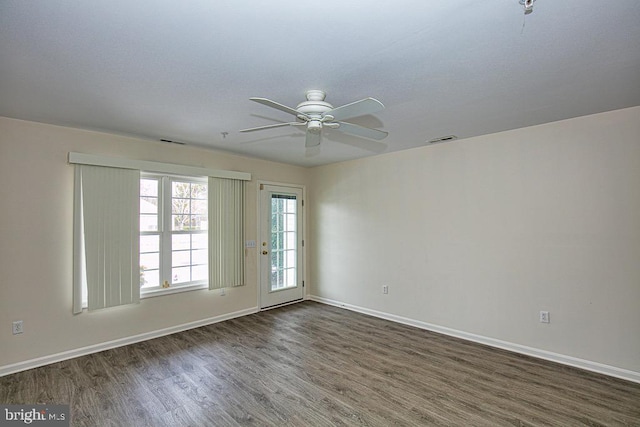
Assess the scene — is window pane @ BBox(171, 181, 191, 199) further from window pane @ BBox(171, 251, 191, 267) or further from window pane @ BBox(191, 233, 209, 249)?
window pane @ BBox(171, 251, 191, 267)

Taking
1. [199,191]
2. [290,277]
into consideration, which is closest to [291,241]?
[290,277]

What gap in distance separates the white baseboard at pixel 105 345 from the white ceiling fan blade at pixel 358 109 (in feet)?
11.4

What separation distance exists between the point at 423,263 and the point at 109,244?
3.89m

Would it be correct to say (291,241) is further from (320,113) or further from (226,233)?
(320,113)

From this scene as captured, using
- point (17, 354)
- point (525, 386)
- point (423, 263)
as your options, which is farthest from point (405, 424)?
point (17, 354)

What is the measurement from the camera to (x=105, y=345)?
3525mm

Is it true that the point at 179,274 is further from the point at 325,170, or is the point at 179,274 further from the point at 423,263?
the point at 423,263

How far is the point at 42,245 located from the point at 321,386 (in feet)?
10.2

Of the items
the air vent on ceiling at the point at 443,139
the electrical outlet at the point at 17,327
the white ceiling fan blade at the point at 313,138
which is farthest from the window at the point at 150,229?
the air vent on ceiling at the point at 443,139

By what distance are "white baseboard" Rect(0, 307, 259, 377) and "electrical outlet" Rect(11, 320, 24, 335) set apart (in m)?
0.30

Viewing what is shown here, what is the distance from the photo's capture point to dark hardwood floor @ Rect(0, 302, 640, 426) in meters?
2.33

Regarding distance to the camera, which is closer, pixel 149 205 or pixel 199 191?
pixel 149 205

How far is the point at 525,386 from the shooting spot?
2729mm

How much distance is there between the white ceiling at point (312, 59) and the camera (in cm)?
154
